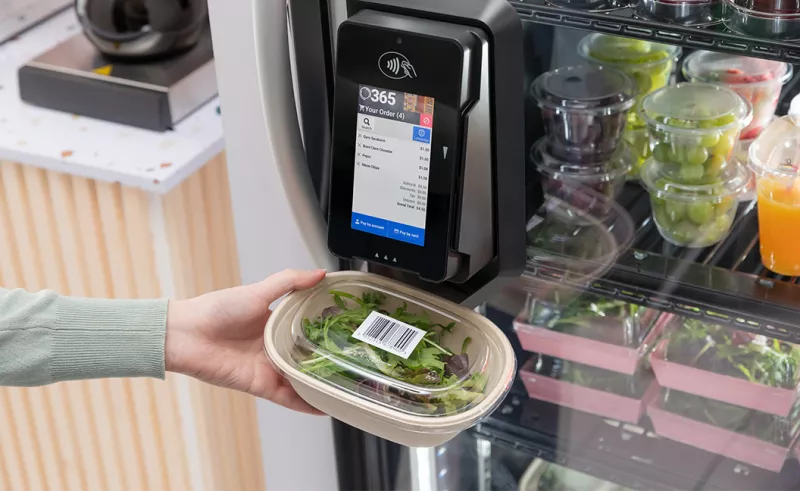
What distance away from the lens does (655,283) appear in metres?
1.17

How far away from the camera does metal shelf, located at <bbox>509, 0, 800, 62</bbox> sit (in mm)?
935

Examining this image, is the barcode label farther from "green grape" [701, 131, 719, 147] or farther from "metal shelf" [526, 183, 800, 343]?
"green grape" [701, 131, 719, 147]

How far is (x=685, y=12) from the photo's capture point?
1.00m

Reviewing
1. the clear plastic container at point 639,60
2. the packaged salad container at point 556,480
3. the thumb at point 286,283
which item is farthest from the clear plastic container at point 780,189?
the packaged salad container at point 556,480

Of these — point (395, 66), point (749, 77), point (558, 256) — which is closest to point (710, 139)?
point (749, 77)

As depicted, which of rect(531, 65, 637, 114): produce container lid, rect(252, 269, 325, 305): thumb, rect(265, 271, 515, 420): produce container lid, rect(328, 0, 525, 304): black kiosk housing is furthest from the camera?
rect(531, 65, 637, 114): produce container lid

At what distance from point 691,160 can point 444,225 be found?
419 millimetres

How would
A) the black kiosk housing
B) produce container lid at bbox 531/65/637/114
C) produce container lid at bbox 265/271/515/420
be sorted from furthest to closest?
produce container lid at bbox 531/65/637/114 → produce container lid at bbox 265/271/515/420 → the black kiosk housing

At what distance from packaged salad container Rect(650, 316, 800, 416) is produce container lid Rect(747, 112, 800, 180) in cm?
33

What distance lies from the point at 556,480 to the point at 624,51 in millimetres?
838

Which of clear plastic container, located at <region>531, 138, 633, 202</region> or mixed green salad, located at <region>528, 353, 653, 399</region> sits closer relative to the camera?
clear plastic container, located at <region>531, 138, 633, 202</region>

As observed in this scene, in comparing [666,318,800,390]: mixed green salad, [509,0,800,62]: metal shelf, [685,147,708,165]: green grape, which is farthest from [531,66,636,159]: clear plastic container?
[666,318,800,390]: mixed green salad

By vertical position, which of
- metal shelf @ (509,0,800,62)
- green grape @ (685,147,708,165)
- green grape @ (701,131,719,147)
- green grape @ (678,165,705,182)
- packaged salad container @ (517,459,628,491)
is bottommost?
packaged salad container @ (517,459,628,491)

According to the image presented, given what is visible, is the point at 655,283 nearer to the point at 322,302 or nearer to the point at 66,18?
the point at 322,302
